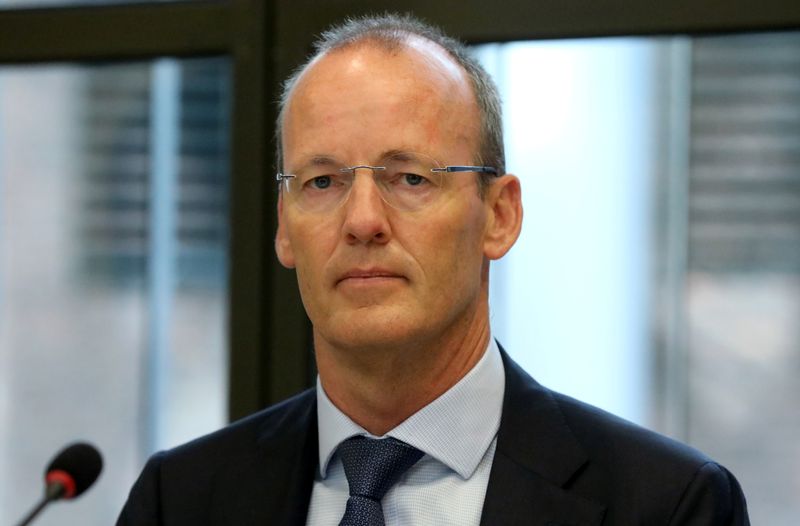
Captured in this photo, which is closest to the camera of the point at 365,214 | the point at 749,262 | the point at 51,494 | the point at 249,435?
the point at 51,494

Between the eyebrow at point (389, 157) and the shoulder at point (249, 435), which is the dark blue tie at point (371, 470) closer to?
the shoulder at point (249, 435)

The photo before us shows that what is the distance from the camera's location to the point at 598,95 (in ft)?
7.91

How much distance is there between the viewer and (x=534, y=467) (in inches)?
64.9

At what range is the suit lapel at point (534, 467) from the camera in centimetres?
160

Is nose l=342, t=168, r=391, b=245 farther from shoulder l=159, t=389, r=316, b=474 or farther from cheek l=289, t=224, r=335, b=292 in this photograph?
shoulder l=159, t=389, r=316, b=474

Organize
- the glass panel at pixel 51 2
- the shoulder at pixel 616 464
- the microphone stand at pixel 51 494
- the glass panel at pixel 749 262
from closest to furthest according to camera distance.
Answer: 1. the microphone stand at pixel 51 494
2. the shoulder at pixel 616 464
3. the glass panel at pixel 749 262
4. the glass panel at pixel 51 2

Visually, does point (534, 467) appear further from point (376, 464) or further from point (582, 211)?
point (582, 211)

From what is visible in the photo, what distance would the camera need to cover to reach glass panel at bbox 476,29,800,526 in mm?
2318

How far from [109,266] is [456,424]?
4.48 feet

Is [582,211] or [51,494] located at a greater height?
[582,211]

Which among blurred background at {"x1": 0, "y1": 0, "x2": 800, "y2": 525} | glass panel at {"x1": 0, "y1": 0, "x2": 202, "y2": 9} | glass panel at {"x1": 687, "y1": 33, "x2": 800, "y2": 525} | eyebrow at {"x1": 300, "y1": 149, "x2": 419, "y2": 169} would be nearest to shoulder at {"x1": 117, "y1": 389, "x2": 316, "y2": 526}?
eyebrow at {"x1": 300, "y1": 149, "x2": 419, "y2": 169}

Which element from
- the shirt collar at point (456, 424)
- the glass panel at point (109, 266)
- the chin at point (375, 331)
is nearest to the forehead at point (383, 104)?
the chin at point (375, 331)

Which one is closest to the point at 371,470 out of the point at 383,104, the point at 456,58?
the point at 383,104

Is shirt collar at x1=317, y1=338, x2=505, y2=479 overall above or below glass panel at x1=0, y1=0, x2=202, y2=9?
below
